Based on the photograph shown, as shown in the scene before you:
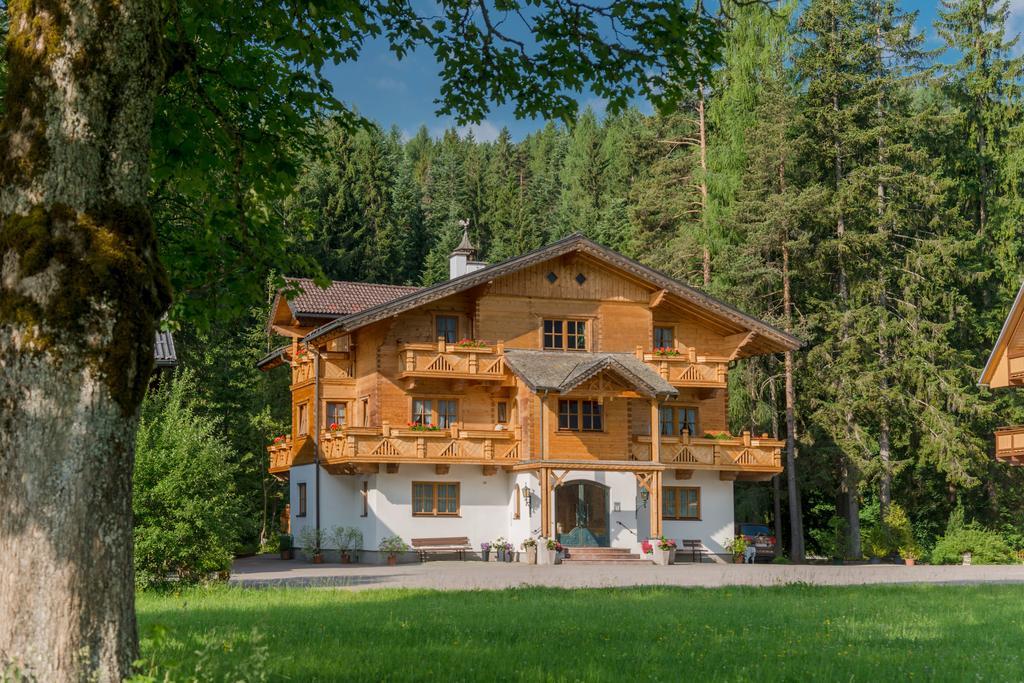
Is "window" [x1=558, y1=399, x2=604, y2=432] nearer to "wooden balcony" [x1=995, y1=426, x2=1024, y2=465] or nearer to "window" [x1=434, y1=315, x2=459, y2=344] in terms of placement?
"window" [x1=434, y1=315, x2=459, y2=344]

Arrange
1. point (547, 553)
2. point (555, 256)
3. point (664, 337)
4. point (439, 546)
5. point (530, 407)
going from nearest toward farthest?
point (547, 553)
point (439, 546)
point (530, 407)
point (555, 256)
point (664, 337)

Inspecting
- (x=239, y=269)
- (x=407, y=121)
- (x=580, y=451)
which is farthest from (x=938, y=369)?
(x=407, y=121)

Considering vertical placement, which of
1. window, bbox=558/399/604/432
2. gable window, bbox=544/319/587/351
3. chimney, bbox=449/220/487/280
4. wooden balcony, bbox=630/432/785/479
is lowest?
wooden balcony, bbox=630/432/785/479

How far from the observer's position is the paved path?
21.6 m

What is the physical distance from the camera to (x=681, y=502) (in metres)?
36.0

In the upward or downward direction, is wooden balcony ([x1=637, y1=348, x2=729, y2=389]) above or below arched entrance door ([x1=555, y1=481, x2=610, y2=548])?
above

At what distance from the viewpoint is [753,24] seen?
147ft

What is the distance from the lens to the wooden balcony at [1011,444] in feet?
117

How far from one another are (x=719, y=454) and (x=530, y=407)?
608 centimetres

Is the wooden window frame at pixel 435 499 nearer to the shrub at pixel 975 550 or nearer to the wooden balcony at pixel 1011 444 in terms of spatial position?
the shrub at pixel 975 550

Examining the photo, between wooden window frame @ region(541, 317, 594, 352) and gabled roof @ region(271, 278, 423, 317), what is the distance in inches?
159

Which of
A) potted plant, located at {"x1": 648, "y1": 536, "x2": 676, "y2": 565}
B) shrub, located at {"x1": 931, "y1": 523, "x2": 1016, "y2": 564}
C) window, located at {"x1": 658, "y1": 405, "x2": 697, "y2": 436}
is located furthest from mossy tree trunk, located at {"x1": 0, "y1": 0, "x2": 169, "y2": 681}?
shrub, located at {"x1": 931, "y1": 523, "x2": 1016, "y2": 564}

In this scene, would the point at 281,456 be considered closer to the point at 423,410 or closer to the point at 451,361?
the point at 423,410

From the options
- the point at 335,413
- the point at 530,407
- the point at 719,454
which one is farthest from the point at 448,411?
the point at 719,454
